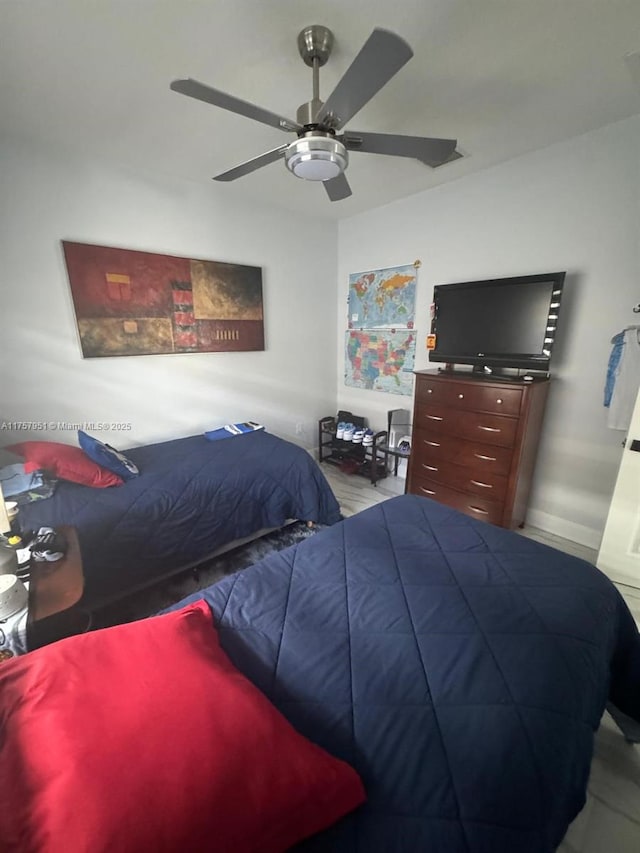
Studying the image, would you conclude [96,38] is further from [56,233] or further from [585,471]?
[585,471]

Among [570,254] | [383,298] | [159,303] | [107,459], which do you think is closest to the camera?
[107,459]

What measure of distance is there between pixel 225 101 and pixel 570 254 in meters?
2.12

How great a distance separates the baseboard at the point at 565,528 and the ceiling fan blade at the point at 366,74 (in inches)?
104

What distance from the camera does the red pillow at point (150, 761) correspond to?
478 mm

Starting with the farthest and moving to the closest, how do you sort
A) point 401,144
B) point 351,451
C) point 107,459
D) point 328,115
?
point 351,451, point 107,459, point 401,144, point 328,115

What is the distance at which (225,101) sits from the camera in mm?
1188

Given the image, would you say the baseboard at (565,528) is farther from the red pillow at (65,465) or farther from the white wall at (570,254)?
the red pillow at (65,465)

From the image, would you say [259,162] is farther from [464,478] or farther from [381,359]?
[464,478]

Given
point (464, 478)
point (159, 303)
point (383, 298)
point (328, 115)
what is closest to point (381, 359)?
point (383, 298)

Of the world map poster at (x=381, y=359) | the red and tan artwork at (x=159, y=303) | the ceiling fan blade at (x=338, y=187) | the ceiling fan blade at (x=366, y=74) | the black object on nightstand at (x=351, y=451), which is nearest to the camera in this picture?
the ceiling fan blade at (x=366, y=74)

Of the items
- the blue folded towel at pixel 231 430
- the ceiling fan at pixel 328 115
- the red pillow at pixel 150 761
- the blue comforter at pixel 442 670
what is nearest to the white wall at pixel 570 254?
the ceiling fan at pixel 328 115

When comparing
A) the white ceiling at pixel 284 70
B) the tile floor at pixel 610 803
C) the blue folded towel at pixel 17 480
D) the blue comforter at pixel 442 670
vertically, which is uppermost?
the white ceiling at pixel 284 70

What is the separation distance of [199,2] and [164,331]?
5.93ft

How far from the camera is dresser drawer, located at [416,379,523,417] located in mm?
2158
